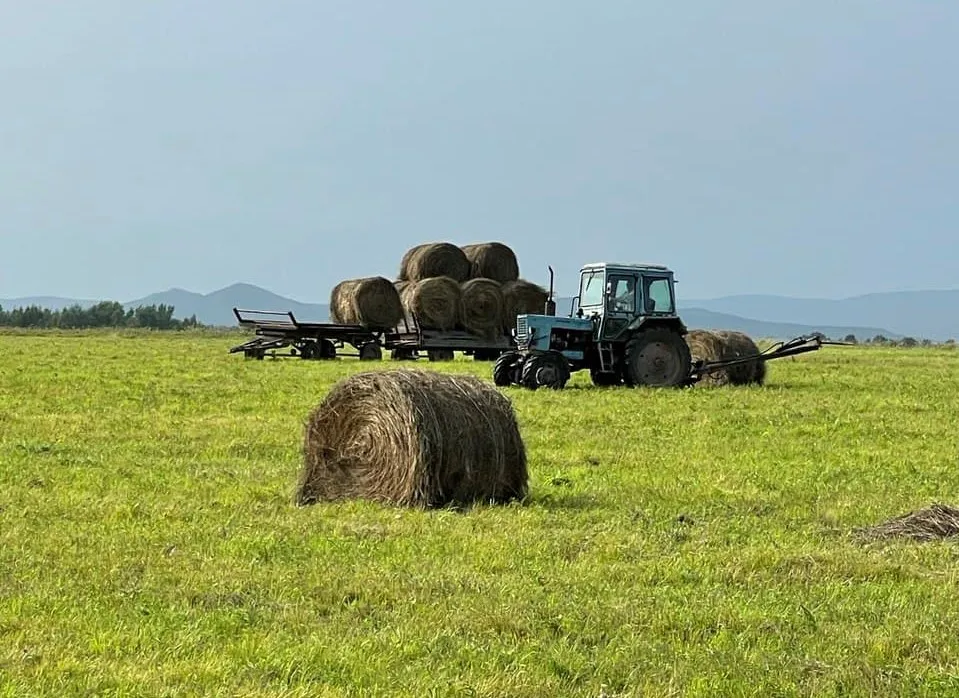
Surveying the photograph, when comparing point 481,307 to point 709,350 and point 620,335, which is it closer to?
point 709,350

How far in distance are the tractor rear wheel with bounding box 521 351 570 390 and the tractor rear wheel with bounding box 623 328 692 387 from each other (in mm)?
1282

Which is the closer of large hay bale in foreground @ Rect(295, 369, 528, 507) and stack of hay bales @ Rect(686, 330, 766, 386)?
large hay bale in foreground @ Rect(295, 369, 528, 507)

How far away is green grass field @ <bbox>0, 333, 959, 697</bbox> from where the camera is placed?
5383 mm

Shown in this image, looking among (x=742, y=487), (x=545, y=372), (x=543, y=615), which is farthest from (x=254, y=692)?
(x=545, y=372)

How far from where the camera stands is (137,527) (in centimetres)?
832

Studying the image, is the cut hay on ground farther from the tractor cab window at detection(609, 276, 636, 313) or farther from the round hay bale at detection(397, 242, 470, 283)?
the round hay bale at detection(397, 242, 470, 283)

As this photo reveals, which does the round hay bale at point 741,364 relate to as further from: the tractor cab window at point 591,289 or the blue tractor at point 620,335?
the tractor cab window at point 591,289

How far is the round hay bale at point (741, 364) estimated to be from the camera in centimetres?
2475

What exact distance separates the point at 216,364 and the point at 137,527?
69.5 feet

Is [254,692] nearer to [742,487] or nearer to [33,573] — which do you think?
[33,573]

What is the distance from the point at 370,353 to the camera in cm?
3284

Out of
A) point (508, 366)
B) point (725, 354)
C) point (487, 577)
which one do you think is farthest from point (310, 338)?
point (487, 577)

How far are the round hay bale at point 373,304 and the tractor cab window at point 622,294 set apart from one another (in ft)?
36.2

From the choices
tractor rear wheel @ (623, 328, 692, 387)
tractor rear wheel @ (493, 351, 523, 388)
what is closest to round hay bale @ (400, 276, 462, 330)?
tractor rear wheel @ (493, 351, 523, 388)
